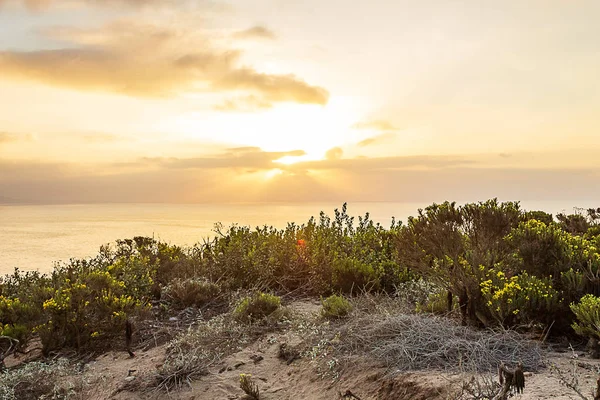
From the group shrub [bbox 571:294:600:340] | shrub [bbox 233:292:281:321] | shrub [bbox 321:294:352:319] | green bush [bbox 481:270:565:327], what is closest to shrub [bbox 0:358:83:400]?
shrub [bbox 233:292:281:321]

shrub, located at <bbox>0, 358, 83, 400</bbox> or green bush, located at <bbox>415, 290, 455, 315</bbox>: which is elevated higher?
green bush, located at <bbox>415, 290, 455, 315</bbox>

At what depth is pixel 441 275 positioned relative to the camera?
21.8 feet

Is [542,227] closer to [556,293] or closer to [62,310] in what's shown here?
[556,293]

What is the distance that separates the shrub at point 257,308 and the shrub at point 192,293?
1.57 m

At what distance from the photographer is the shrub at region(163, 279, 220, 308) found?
27.7ft

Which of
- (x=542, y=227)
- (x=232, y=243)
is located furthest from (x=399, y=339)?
(x=232, y=243)

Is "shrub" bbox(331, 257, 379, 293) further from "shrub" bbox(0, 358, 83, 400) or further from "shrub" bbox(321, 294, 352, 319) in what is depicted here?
"shrub" bbox(0, 358, 83, 400)

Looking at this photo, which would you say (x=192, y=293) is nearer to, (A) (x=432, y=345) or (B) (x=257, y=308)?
(B) (x=257, y=308)

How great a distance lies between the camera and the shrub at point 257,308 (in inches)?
275

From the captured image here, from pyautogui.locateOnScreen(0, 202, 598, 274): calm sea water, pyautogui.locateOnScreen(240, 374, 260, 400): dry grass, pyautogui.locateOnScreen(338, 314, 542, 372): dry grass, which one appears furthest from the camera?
pyautogui.locateOnScreen(0, 202, 598, 274): calm sea water

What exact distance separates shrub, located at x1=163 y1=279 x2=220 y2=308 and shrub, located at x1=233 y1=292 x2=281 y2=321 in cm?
157

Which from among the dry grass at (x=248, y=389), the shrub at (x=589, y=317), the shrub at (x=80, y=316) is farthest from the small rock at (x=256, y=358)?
the shrub at (x=589, y=317)

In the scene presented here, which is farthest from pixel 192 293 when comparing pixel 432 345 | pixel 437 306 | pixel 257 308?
pixel 432 345

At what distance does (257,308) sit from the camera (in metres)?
7.08
